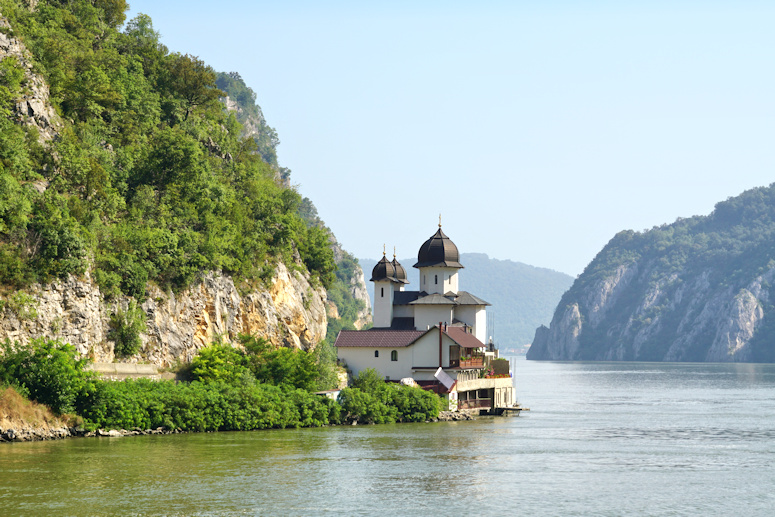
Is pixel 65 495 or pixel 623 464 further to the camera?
pixel 623 464

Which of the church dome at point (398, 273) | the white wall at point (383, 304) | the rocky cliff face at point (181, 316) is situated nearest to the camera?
the rocky cliff face at point (181, 316)

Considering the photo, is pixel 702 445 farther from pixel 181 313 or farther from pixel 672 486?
pixel 181 313

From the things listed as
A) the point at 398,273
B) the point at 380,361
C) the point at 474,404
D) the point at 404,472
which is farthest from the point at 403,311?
the point at 404,472

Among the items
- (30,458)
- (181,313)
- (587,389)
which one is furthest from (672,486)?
(587,389)

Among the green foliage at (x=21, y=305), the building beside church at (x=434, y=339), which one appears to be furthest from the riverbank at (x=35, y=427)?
the building beside church at (x=434, y=339)

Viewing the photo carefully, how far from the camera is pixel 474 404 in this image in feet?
304

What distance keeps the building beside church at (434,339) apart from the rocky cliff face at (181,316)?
6.26m

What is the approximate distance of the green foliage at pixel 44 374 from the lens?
62.2 metres

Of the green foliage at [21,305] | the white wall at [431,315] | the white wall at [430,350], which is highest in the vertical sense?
the white wall at [431,315]

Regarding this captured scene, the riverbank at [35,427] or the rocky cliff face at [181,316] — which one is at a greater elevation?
the rocky cliff face at [181,316]

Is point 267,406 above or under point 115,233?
under

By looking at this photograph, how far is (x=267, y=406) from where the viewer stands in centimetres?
7356

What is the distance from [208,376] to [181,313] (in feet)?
22.6

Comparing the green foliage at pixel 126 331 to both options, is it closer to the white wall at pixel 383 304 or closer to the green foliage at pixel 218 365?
the green foliage at pixel 218 365
